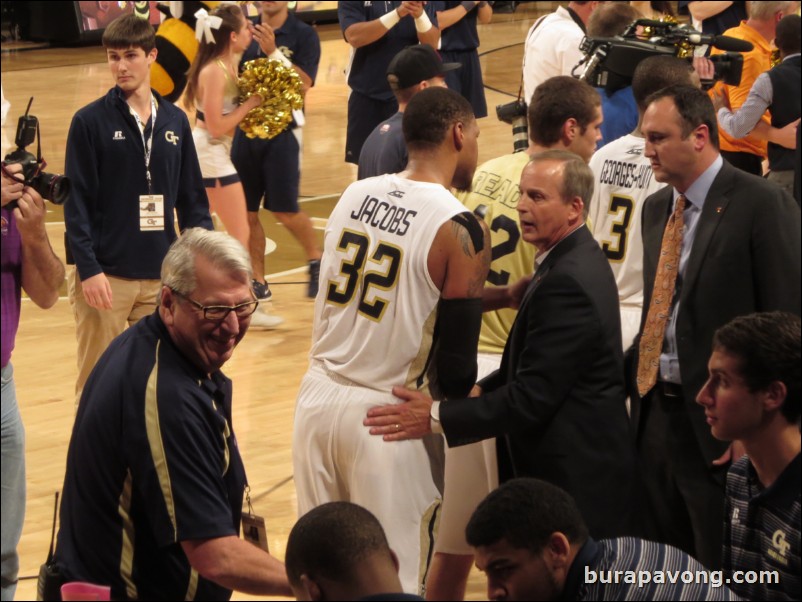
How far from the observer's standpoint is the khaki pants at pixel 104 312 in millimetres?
6727

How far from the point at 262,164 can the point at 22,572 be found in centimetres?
449

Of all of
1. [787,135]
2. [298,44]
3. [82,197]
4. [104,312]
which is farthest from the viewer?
[298,44]

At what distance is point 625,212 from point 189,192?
7.55 ft

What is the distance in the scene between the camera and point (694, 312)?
15.2 ft

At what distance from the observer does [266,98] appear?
9289 mm

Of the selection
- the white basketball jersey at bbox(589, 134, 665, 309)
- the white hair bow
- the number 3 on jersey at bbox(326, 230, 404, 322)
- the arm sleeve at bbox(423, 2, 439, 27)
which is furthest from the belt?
the arm sleeve at bbox(423, 2, 439, 27)

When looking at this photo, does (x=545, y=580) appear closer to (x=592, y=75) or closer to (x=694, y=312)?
(x=694, y=312)

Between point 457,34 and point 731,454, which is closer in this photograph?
point 731,454

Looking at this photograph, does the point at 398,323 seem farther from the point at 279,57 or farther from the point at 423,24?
the point at 423,24

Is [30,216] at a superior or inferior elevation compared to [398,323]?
superior

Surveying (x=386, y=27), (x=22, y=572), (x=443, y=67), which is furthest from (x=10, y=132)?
(x=22, y=572)

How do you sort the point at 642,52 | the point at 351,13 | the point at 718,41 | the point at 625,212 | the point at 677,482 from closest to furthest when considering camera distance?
1. the point at 677,482
2. the point at 625,212
3. the point at 642,52
4. the point at 718,41
5. the point at 351,13

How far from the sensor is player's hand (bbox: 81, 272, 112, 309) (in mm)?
6430

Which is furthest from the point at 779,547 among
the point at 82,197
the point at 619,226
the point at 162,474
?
the point at 82,197
